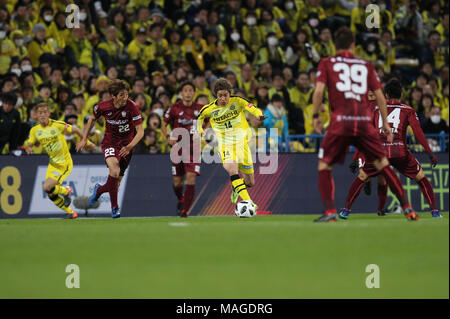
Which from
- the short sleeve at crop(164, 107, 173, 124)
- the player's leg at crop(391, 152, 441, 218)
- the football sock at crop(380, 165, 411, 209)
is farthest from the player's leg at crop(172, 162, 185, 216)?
the football sock at crop(380, 165, 411, 209)

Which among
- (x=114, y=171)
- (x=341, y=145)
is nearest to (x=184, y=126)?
(x=114, y=171)

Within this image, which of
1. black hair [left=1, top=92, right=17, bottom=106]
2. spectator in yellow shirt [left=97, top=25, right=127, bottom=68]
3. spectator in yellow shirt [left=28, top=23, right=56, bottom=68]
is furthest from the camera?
spectator in yellow shirt [left=97, top=25, right=127, bottom=68]

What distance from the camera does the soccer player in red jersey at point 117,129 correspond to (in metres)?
14.2

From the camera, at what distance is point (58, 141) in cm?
1554

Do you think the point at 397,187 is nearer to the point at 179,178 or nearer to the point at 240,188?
the point at 240,188

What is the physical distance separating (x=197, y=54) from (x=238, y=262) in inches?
579

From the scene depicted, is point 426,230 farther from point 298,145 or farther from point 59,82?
point 59,82

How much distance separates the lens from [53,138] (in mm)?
15445

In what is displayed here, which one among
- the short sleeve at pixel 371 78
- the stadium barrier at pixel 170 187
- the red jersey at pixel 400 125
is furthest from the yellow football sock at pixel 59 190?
the short sleeve at pixel 371 78

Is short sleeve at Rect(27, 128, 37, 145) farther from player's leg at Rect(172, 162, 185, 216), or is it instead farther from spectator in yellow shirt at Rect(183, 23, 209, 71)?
spectator in yellow shirt at Rect(183, 23, 209, 71)

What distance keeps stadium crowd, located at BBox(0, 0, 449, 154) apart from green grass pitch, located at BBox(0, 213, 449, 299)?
844cm

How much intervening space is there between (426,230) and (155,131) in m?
10.0

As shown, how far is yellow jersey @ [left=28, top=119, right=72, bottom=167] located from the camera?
15.4 m

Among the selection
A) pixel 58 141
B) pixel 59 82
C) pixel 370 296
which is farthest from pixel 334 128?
pixel 59 82
